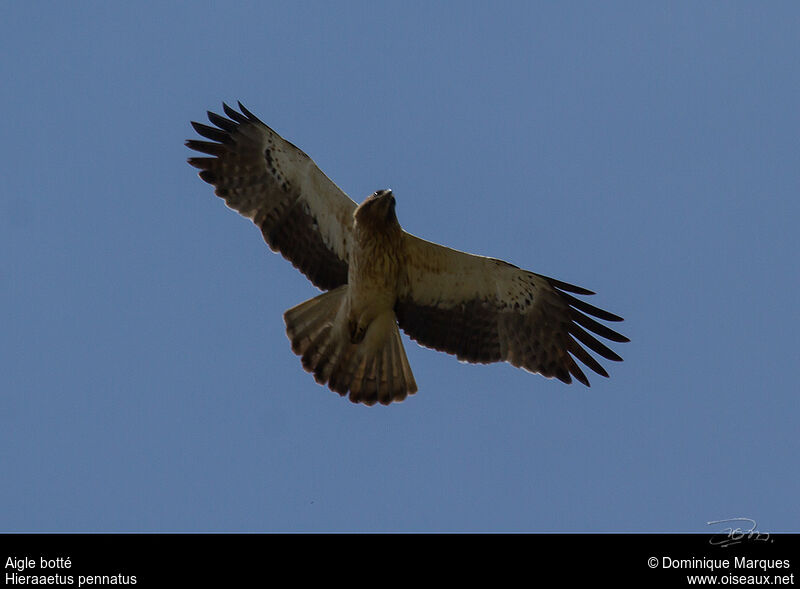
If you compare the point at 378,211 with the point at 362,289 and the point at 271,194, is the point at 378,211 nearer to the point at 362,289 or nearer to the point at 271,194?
the point at 362,289

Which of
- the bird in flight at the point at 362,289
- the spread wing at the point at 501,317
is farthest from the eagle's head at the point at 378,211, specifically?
the spread wing at the point at 501,317

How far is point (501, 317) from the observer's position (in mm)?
10430

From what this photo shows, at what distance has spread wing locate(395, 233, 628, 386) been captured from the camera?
10.2m

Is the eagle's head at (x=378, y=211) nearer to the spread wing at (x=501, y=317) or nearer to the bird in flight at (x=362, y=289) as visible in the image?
the bird in flight at (x=362, y=289)

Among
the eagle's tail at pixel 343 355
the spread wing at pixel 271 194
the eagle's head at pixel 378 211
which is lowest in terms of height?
the eagle's tail at pixel 343 355

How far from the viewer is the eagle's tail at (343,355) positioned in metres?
10.0

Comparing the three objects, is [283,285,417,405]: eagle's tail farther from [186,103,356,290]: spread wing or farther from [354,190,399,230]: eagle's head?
[354,190,399,230]: eagle's head

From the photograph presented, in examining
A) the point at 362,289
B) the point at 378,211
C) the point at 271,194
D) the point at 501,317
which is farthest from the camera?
the point at 501,317

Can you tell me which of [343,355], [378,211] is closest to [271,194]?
[378,211]

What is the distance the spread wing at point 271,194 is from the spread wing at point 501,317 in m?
0.76

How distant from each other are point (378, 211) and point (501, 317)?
1.66 meters

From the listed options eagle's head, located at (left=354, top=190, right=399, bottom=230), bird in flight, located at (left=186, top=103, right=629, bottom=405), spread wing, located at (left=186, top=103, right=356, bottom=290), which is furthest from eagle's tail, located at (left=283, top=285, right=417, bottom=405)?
eagle's head, located at (left=354, top=190, right=399, bottom=230)

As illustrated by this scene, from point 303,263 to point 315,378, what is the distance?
1.00m

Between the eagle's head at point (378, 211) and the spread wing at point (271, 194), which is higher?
the spread wing at point (271, 194)
